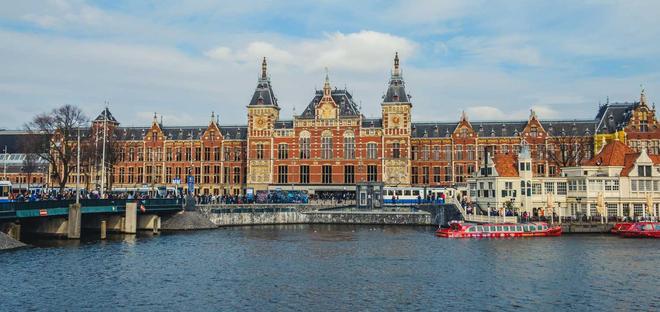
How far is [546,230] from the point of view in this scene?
79500 mm

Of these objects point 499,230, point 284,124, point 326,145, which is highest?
point 284,124

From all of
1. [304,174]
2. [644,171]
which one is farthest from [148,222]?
[644,171]

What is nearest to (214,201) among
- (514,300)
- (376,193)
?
(376,193)

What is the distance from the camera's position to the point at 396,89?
12462cm

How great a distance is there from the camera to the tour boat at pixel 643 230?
77.0m

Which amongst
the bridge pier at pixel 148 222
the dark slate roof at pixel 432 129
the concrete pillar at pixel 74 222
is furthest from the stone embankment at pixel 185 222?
the dark slate roof at pixel 432 129

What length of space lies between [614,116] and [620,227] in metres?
47.8

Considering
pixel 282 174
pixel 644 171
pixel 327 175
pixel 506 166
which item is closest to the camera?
pixel 644 171

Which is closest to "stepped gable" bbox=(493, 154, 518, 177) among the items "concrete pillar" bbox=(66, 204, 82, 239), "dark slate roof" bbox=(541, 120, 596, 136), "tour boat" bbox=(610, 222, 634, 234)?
"tour boat" bbox=(610, 222, 634, 234)

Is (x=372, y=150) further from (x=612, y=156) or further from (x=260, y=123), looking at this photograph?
(x=612, y=156)

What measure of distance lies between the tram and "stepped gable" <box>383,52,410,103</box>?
1967cm

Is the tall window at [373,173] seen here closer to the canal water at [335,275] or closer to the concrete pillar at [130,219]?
the canal water at [335,275]

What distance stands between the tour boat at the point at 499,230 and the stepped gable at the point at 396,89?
1861 inches

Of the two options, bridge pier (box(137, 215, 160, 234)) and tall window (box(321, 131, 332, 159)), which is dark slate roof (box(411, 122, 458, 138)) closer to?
tall window (box(321, 131, 332, 159))
